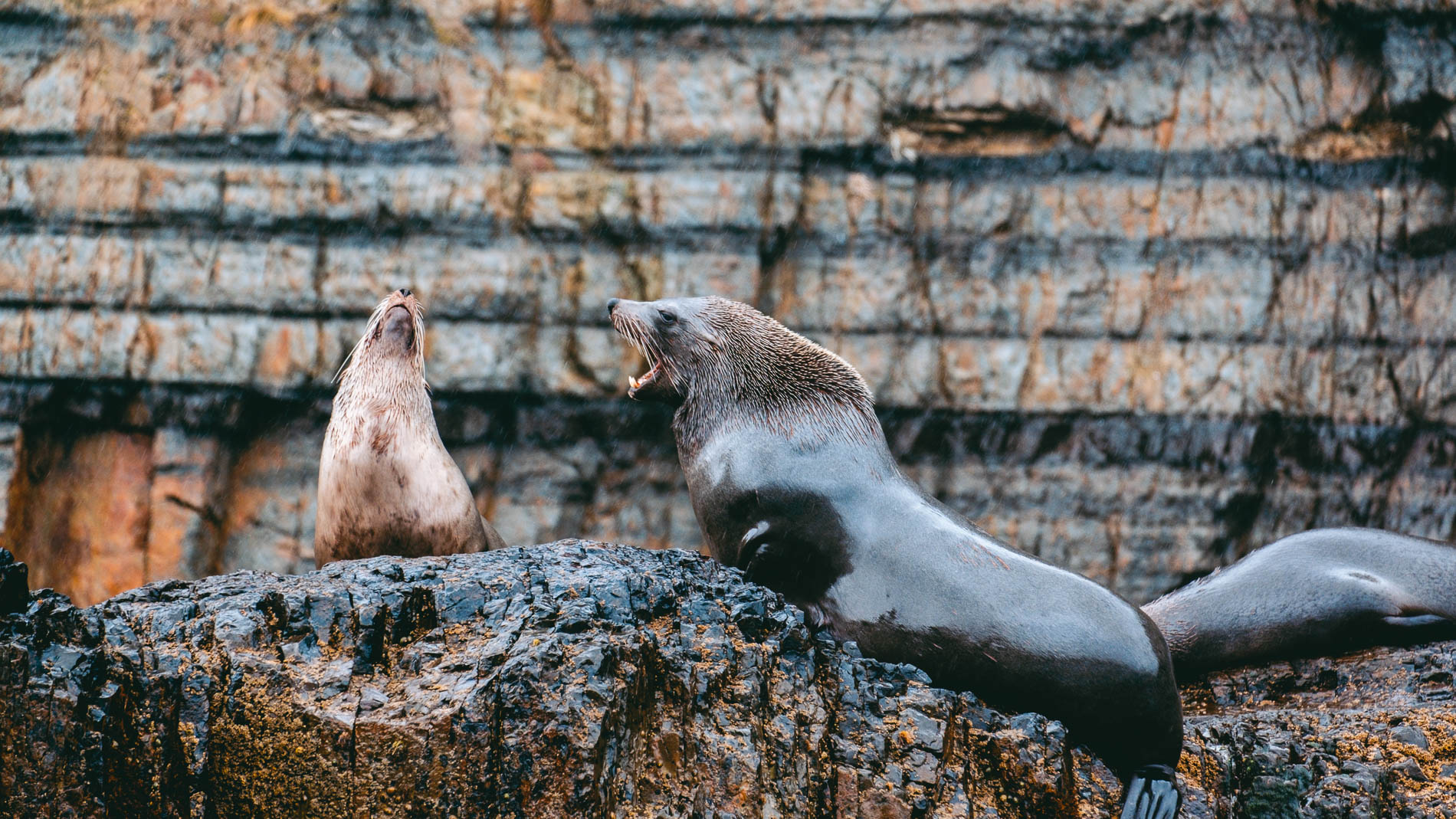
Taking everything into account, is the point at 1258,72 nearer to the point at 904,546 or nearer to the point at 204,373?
the point at 904,546

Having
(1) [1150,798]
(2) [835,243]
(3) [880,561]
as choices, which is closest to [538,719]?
(3) [880,561]

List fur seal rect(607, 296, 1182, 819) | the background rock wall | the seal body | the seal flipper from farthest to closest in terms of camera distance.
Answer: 1. the background rock wall
2. the seal body
3. fur seal rect(607, 296, 1182, 819)
4. the seal flipper

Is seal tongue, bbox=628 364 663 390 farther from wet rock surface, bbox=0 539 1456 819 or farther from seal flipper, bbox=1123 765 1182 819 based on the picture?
seal flipper, bbox=1123 765 1182 819

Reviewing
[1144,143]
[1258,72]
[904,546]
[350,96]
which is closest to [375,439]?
[904,546]

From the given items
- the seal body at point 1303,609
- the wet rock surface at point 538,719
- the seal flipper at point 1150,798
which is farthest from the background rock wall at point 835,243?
the seal flipper at point 1150,798

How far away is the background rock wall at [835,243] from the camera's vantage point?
23.0 ft

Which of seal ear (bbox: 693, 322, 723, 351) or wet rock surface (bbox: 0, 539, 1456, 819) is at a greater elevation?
seal ear (bbox: 693, 322, 723, 351)

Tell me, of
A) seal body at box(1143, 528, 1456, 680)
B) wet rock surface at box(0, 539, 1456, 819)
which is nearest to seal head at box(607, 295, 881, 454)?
wet rock surface at box(0, 539, 1456, 819)

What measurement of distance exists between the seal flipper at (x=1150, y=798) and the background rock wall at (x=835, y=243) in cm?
419

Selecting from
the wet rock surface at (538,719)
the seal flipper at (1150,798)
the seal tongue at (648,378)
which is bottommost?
the seal flipper at (1150,798)

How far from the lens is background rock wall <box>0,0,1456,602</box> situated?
23.0ft

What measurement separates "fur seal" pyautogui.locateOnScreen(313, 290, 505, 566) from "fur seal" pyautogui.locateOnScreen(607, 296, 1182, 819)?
88cm

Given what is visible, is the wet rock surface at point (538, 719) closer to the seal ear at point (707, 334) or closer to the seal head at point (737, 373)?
the seal head at point (737, 373)

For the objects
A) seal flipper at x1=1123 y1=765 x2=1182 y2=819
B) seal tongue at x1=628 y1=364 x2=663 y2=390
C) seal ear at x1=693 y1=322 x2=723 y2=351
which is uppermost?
seal ear at x1=693 y1=322 x2=723 y2=351
